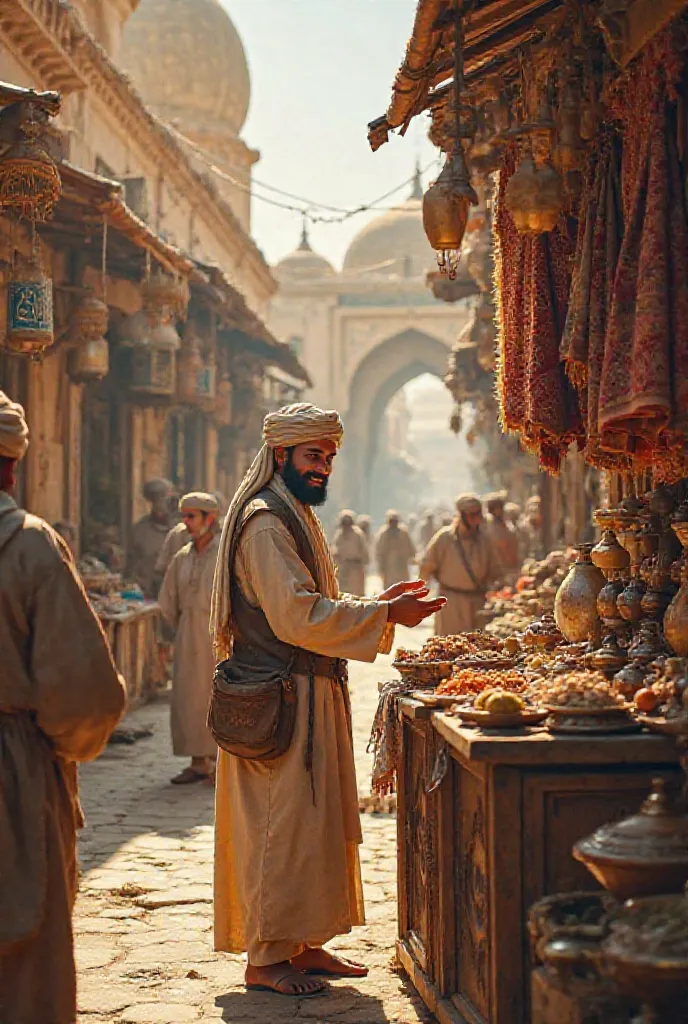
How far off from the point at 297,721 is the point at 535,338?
1827 mm

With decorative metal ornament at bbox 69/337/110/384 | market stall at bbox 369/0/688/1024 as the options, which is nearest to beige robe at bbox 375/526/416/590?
decorative metal ornament at bbox 69/337/110/384

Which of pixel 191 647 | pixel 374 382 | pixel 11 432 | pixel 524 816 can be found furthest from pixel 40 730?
pixel 374 382

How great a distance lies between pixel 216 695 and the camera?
492 centimetres

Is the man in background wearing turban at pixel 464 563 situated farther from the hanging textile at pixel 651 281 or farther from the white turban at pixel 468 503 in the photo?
the hanging textile at pixel 651 281

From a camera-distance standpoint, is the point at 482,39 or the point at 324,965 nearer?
the point at 324,965

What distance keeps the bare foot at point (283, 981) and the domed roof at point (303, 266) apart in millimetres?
36537

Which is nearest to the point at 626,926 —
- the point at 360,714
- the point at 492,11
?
the point at 492,11

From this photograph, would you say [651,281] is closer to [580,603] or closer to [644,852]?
[580,603]

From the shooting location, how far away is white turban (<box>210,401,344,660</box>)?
502cm

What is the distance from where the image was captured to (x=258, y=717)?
477 centimetres

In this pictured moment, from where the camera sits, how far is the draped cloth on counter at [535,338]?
18.3 feet

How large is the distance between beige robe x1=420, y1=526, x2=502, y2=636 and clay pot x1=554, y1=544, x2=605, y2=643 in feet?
21.6

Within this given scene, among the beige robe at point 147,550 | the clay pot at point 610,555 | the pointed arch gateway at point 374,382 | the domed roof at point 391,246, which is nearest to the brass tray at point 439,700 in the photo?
the clay pot at point 610,555

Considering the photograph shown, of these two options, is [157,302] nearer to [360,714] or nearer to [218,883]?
[360,714]
